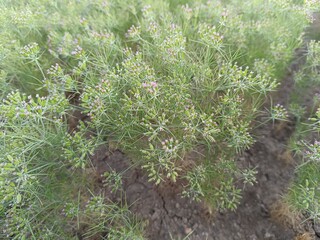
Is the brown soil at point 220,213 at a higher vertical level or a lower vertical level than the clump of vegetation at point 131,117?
lower

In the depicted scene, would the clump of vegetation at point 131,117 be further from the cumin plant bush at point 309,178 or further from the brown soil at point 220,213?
the cumin plant bush at point 309,178

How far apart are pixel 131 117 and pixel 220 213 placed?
116 cm

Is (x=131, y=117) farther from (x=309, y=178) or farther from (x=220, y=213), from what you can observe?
(x=309, y=178)

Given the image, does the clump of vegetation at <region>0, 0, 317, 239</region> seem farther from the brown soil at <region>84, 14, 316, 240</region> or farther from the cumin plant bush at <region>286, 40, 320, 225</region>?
the cumin plant bush at <region>286, 40, 320, 225</region>

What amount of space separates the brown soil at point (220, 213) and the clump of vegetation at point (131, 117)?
0.40 ft

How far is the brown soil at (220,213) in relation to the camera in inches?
91.2

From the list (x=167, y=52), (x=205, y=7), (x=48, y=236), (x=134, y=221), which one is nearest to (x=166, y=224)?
(x=134, y=221)

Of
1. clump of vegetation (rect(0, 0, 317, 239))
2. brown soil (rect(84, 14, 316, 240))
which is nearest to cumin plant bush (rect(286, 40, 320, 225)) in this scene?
brown soil (rect(84, 14, 316, 240))

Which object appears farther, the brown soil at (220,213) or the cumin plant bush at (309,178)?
the brown soil at (220,213)

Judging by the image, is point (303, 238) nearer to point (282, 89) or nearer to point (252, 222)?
point (252, 222)

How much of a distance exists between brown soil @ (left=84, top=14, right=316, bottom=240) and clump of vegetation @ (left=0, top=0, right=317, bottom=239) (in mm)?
122

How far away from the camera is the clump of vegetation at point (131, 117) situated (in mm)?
1950

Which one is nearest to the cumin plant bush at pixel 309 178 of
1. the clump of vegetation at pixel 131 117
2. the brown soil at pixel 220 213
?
the brown soil at pixel 220 213

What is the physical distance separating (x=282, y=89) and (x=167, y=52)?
5.73 ft
